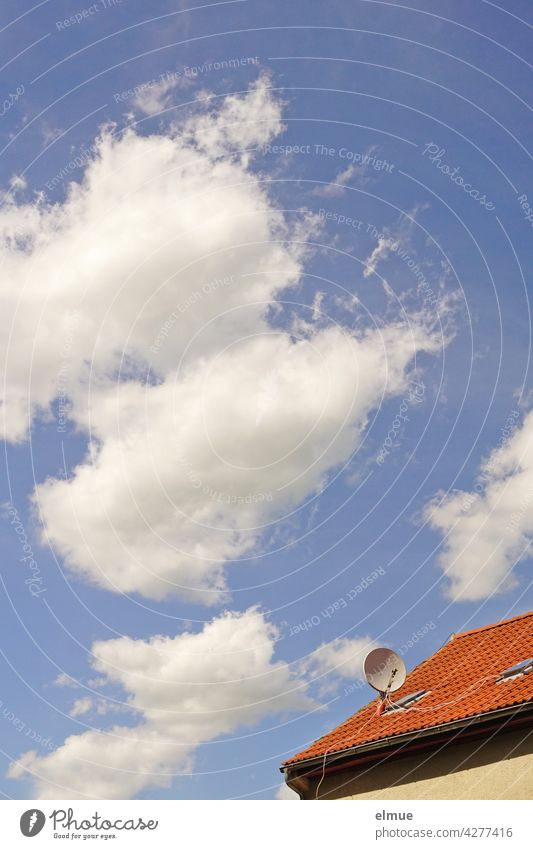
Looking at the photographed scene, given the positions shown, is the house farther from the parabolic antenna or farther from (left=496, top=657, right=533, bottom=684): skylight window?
the parabolic antenna

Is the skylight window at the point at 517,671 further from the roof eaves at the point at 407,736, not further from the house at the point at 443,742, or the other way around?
the roof eaves at the point at 407,736

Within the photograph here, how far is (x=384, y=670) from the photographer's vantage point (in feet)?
61.7

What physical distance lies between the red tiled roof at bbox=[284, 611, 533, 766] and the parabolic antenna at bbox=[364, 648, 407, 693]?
717 mm

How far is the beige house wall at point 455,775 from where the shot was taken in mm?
14555

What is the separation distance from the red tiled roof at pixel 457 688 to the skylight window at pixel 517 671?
0.72ft

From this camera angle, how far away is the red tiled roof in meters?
16.1

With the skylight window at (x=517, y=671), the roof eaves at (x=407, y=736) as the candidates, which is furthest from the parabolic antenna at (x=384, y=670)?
the skylight window at (x=517, y=671)

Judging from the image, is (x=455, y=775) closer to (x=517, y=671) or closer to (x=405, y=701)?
(x=517, y=671)

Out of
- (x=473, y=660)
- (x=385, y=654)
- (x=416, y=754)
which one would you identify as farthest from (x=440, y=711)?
(x=473, y=660)

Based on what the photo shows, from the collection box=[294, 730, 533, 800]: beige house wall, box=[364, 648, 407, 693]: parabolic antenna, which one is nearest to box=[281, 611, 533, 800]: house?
box=[294, 730, 533, 800]: beige house wall
